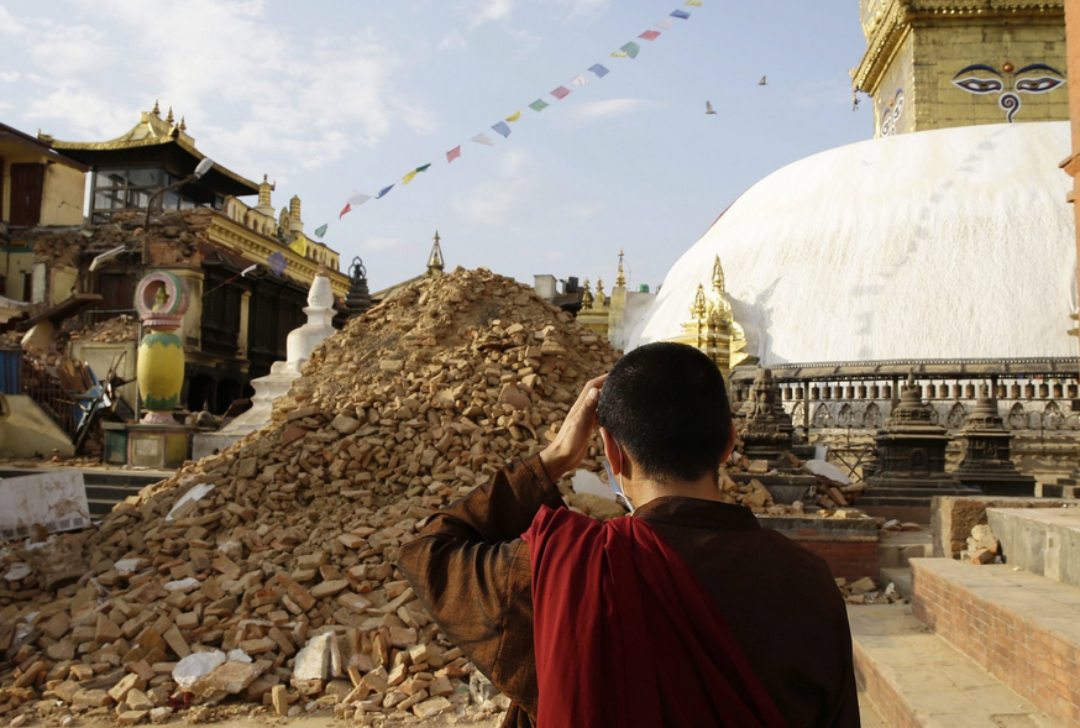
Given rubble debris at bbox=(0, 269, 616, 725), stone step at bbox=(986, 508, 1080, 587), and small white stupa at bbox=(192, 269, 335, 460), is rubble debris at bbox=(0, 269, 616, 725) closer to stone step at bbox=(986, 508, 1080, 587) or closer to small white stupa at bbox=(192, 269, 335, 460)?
stone step at bbox=(986, 508, 1080, 587)

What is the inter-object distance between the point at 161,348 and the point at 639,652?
40.7ft

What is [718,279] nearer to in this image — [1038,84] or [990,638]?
[1038,84]

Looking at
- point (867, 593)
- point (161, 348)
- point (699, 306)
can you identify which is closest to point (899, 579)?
point (867, 593)

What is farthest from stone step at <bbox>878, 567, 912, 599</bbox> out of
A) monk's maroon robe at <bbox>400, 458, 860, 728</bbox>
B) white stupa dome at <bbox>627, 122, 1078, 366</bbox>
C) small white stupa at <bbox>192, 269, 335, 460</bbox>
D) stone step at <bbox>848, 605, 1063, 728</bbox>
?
white stupa dome at <bbox>627, 122, 1078, 366</bbox>

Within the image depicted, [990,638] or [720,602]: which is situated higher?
[720,602]

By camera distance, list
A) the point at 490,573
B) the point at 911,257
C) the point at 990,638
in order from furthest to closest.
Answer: the point at 911,257 → the point at 990,638 → the point at 490,573

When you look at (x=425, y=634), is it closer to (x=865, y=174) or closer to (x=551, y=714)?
(x=551, y=714)

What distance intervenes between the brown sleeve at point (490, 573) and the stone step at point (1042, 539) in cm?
342

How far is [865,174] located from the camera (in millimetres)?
17188

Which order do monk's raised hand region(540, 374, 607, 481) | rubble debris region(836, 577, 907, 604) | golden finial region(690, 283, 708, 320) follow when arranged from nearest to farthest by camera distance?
monk's raised hand region(540, 374, 607, 481) → rubble debris region(836, 577, 907, 604) → golden finial region(690, 283, 708, 320)

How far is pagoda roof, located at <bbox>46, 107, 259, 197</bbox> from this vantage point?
22.2m

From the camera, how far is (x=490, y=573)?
148 centimetres

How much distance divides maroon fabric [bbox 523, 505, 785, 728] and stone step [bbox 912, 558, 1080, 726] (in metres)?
2.42

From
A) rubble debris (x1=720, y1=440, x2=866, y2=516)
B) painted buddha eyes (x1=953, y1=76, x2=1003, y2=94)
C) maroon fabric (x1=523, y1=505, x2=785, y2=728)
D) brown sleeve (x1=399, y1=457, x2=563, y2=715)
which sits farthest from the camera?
painted buddha eyes (x1=953, y1=76, x2=1003, y2=94)
